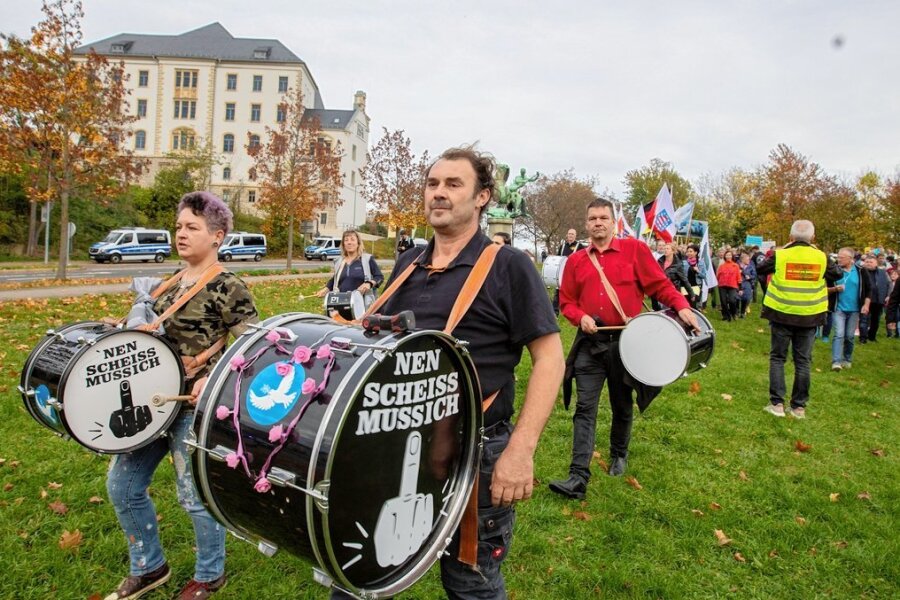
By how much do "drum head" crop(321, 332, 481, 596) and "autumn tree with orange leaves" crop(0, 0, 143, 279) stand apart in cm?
1801

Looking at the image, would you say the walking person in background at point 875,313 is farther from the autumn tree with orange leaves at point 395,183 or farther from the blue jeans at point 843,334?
the autumn tree with orange leaves at point 395,183

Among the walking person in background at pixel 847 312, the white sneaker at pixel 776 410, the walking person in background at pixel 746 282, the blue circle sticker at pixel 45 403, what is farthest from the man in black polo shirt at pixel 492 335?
the walking person in background at pixel 746 282

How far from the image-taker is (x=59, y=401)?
2.49 m

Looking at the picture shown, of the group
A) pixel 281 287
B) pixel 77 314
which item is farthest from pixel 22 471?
pixel 281 287

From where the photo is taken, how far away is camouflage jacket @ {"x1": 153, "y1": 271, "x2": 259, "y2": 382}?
9.65ft

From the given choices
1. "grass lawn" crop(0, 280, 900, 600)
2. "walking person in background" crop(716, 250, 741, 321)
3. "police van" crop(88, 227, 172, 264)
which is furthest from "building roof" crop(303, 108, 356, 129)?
"grass lawn" crop(0, 280, 900, 600)

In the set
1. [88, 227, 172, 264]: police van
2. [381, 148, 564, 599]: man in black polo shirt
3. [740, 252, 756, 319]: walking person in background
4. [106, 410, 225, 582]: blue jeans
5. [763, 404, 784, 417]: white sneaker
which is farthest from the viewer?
[88, 227, 172, 264]: police van

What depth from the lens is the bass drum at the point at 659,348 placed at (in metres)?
4.29

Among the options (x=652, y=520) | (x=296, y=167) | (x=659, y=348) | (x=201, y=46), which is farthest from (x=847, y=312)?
(x=201, y=46)

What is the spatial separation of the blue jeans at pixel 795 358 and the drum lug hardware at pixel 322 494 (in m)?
6.53

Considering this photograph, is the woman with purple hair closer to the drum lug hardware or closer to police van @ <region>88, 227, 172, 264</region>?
the drum lug hardware

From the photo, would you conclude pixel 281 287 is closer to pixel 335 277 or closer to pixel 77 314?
pixel 77 314

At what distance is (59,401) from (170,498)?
1986mm

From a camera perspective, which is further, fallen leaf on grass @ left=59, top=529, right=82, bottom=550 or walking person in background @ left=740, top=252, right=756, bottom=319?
walking person in background @ left=740, top=252, right=756, bottom=319
